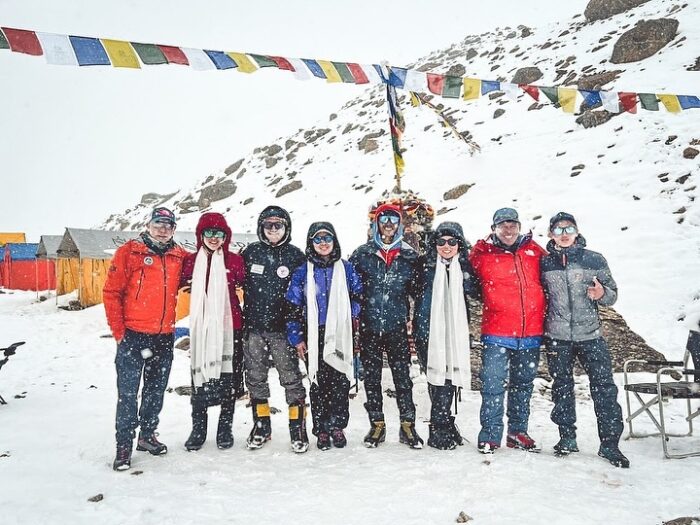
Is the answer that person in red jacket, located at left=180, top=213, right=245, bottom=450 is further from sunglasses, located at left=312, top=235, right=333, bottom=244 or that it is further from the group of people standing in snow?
sunglasses, located at left=312, top=235, right=333, bottom=244

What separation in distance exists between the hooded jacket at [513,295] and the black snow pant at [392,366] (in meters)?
0.80

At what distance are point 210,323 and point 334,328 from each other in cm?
119

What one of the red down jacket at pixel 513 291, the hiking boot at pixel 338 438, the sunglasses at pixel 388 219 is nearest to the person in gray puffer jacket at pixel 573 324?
the red down jacket at pixel 513 291

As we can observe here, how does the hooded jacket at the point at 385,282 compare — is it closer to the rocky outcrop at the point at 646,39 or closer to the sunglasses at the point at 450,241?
the sunglasses at the point at 450,241

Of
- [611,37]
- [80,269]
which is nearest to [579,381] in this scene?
[80,269]

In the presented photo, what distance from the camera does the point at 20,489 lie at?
128 inches

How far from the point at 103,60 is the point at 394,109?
15.3 ft

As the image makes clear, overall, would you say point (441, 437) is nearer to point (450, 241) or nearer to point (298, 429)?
point (298, 429)

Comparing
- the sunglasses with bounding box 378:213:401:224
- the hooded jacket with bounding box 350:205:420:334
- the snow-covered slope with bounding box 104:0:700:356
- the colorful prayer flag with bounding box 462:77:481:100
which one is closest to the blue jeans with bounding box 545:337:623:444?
the hooded jacket with bounding box 350:205:420:334

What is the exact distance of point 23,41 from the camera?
14.1 feet

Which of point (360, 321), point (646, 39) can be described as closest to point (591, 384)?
point (360, 321)

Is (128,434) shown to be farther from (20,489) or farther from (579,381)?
(579,381)

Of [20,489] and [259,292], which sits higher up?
[259,292]

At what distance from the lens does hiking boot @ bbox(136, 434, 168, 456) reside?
13.1 feet
